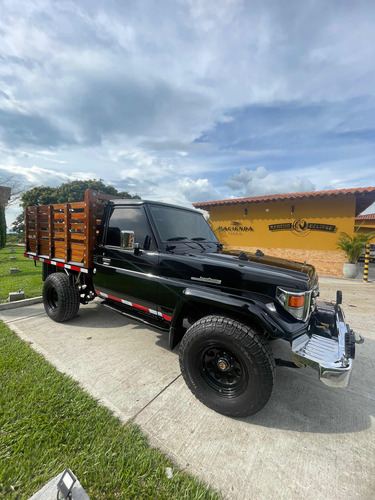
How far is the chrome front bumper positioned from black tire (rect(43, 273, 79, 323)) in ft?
11.0

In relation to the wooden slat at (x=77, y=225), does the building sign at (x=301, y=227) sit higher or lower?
higher

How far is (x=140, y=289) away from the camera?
2.82 meters

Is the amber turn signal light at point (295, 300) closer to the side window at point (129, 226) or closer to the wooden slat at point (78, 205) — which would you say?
the side window at point (129, 226)

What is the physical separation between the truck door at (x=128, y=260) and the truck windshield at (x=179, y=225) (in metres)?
0.17

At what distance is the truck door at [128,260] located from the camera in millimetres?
2689

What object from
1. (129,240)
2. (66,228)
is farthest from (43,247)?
(129,240)

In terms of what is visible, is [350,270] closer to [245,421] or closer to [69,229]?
[245,421]

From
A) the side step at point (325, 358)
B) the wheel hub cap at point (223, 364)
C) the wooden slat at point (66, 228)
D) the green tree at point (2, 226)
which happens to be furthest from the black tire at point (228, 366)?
the green tree at point (2, 226)

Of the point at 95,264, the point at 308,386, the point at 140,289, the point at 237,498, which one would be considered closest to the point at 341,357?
the point at 308,386

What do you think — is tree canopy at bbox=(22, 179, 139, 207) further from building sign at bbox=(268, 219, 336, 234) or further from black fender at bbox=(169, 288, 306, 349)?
black fender at bbox=(169, 288, 306, 349)

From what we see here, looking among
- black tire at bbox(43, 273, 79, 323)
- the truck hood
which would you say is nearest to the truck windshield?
the truck hood

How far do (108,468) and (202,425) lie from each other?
79 cm

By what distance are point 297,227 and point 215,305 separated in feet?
33.4

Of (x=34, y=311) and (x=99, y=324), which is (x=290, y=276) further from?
(x=34, y=311)
